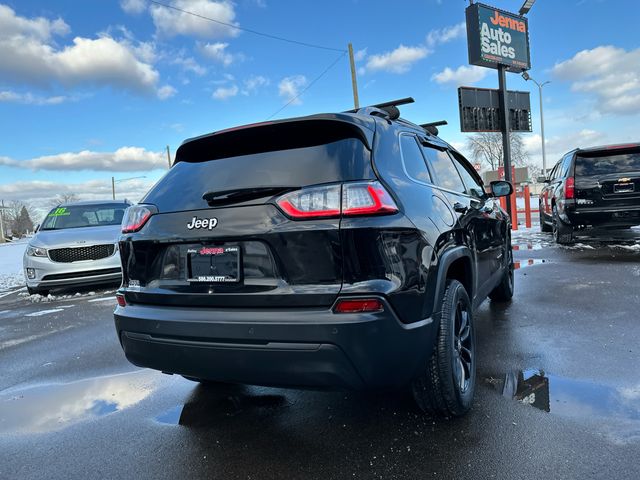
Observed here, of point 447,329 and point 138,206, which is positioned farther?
point 138,206

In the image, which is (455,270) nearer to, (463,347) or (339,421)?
(463,347)

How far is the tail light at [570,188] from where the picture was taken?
8.70 meters

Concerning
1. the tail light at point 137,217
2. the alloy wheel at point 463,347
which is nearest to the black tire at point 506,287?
the alloy wheel at point 463,347

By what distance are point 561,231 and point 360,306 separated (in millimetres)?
8695

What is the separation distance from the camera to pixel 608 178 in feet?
27.6

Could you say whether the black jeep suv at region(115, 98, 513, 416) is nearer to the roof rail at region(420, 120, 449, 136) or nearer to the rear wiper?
the rear wiper

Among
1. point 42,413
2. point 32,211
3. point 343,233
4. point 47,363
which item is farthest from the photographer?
point 32,211

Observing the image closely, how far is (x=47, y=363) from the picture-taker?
14.0 feet

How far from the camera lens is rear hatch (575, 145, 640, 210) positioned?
827cm

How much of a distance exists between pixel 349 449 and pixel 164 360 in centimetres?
106

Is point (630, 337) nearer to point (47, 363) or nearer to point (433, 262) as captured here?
point (433, 262)

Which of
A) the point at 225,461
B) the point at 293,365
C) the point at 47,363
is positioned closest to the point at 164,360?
the point at 225,461

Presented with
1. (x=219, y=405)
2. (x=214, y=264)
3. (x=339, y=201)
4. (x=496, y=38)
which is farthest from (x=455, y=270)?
(x=496, y=38)

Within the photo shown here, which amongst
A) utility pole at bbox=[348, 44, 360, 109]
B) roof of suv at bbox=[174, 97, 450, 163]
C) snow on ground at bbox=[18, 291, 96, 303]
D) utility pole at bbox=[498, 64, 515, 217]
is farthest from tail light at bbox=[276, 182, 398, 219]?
utility pole at bbox=[348, 44, 360, 109]
